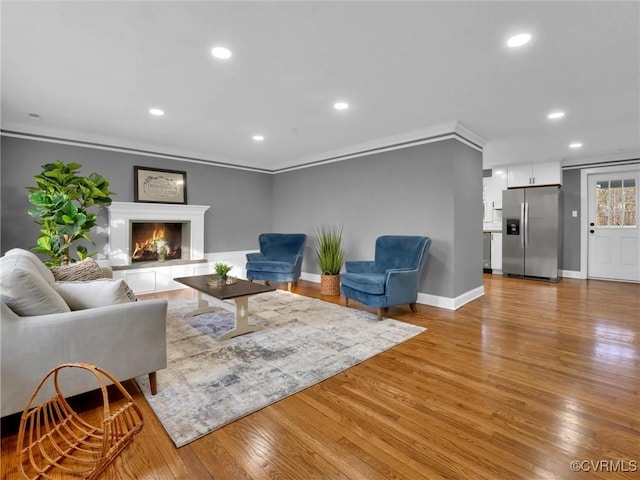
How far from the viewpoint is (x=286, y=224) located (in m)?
6.53

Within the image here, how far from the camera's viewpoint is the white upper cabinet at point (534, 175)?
6.00 meters

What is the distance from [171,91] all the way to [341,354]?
9.52ft

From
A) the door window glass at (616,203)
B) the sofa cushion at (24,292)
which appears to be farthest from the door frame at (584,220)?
the sofa cushion at (24,292)

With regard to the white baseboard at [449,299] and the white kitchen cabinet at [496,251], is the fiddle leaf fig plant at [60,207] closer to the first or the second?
the white baseboard at [449,299]

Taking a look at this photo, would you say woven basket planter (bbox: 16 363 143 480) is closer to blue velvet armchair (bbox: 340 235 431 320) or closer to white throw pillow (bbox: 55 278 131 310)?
white throw pillow (bbox: 55 278 131 310)

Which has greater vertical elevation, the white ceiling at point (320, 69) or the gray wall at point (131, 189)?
the white ceiling at point (320, 69)

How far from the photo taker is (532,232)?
20.4ft

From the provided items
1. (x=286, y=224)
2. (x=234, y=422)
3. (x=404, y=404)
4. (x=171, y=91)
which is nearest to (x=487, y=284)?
(x=286, y=224)

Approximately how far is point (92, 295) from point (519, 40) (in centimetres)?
328

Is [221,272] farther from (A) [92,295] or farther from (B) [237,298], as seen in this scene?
(A) [92,295]

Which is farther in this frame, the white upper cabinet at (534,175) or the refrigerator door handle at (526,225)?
the refrigerator door handle at (526,225)

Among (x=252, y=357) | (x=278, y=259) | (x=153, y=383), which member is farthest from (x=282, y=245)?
(x=153, y=383)

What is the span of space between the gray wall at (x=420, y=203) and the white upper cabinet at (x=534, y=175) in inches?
95.5

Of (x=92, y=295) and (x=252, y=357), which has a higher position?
(x=92, y=295)
